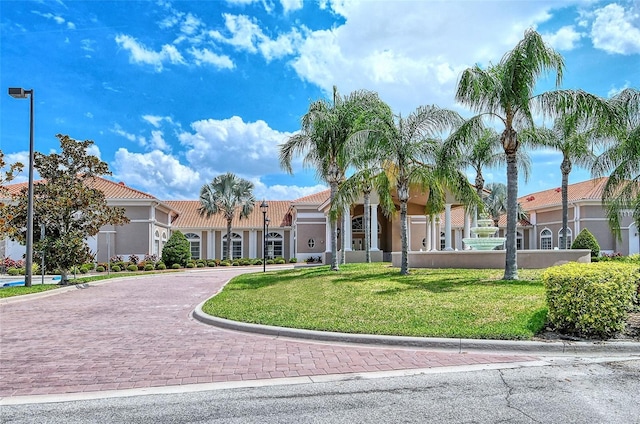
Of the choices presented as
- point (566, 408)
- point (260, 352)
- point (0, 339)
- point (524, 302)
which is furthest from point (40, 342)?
point (524, 302)

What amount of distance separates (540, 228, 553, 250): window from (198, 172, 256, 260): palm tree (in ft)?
90.7

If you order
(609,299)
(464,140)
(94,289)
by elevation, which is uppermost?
(464,140)

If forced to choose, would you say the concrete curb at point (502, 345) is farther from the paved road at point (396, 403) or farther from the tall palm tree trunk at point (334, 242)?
the tall palm tree trunk at point (334, 242)

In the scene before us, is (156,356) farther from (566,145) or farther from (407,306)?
(566,145)

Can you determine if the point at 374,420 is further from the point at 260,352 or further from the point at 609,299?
the point at 609,299

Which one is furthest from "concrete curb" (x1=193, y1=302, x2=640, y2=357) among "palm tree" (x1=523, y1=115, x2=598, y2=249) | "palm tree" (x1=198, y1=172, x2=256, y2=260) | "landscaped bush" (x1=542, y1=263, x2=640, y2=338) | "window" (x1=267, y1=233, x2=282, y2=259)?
"window" (x1=267, y1=233, x2=282, y2=259)

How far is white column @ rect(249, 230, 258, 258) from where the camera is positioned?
4825 centimetres

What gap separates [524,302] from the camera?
10094mm

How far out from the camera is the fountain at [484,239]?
67.2 feet

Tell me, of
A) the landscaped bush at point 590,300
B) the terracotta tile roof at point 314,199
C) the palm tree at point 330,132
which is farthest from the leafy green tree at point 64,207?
the terracotta tile roof at point 314,199

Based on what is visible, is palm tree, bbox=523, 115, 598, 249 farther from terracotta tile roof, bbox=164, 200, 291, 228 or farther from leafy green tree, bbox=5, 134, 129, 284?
terracotta tile roof, bbox=164, 200, 291, 228

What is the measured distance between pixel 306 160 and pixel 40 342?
1502 cm

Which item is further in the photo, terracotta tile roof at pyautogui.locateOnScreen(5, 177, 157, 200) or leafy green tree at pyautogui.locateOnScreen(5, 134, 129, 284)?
terracotta tile roof at pyautogui.locateOnScreen(5, 177, 157, 200)

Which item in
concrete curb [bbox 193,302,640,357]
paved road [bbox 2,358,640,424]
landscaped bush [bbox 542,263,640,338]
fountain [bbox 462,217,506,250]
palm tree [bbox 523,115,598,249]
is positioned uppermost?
palm tree [bbox 523,115,598,249]
